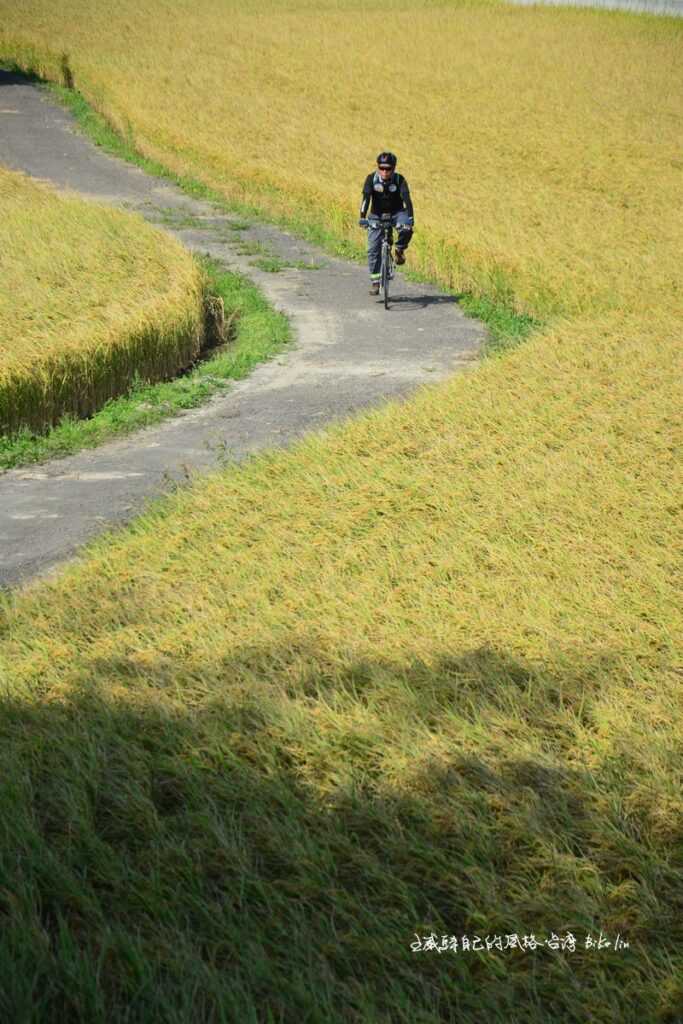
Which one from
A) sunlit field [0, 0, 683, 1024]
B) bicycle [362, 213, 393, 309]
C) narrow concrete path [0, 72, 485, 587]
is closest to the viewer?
sunlit field [0, 0, 683, 1024]

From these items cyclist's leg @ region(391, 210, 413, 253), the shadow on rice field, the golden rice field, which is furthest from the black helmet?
the shadow on rice field

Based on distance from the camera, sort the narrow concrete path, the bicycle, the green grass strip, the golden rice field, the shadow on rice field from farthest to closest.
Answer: the bicycle
the golden rice field
the green grass strip
the narrow concrete path
the shadow on rice field

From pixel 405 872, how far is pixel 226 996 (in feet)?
2.51

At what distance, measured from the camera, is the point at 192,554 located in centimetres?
682

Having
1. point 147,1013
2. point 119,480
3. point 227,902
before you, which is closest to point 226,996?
point 147,1013

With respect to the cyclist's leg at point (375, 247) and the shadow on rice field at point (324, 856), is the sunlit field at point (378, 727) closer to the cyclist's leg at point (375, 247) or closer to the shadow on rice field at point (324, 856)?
the shadow on rice field at point (324, 856)

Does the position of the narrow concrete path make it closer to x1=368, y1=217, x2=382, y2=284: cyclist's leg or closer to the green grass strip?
the green grass strip

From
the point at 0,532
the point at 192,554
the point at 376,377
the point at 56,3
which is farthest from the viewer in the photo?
the point at 56,3

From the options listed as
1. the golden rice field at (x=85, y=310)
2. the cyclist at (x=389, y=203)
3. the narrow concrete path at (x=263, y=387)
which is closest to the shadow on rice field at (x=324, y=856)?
the narrow concrete path at (x=263, y=387)

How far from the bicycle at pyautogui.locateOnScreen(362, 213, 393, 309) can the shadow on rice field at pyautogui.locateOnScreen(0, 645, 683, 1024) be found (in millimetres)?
11047

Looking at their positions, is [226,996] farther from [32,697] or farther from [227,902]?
[32,697]

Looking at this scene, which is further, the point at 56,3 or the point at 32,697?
the point at 56,3

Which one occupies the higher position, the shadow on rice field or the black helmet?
the black helmet

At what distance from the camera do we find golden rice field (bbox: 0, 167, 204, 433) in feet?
36.1
